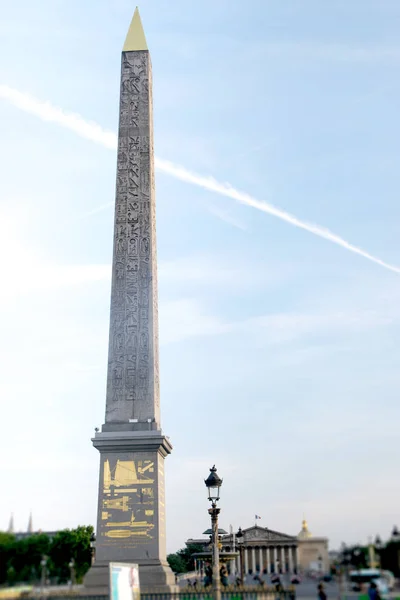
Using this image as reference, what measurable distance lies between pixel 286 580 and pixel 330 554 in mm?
2305

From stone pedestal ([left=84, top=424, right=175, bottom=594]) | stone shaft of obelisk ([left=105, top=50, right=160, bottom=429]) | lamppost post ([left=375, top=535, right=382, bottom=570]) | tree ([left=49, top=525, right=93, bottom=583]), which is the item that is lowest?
lamppost post ([left=375, top=535, right=382, bottom=570])

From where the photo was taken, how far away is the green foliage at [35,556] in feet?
37.2

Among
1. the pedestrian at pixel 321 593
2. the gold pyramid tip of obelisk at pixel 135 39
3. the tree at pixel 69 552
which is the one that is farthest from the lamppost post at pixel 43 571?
the gold pyramid tip of obelisk at pixel 135 39

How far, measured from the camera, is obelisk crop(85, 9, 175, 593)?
2103 cm

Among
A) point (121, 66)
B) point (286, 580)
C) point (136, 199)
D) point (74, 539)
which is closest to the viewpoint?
point (286, 580)

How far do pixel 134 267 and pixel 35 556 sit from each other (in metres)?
13.2

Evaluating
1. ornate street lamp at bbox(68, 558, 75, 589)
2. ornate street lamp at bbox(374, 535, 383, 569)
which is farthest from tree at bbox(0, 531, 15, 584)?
ornate street lamp at bbox(374, 535, 383, 569)

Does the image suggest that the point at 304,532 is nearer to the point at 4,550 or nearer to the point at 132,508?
the point at 4,550

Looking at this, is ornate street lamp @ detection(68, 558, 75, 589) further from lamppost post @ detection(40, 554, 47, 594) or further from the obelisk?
the obelisk

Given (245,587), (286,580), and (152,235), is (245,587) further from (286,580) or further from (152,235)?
(152,235)

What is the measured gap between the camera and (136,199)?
25281 millimetres

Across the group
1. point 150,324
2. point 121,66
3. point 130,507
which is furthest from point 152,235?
point 130,507

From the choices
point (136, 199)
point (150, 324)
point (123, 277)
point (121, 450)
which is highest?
point (136, 199)

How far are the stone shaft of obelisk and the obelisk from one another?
0.10 ft
